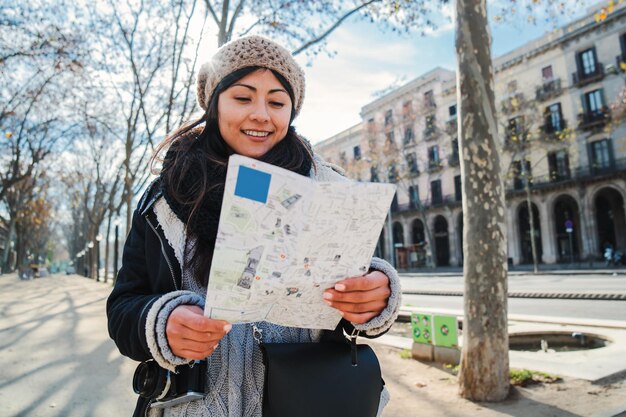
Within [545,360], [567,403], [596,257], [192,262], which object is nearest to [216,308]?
[192,262]

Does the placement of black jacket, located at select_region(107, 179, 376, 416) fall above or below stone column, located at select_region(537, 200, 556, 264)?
below

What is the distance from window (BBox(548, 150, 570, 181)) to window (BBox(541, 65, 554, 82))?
4884 mm

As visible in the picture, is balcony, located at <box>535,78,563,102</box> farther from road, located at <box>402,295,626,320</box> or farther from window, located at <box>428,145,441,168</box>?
road, located at <box>402,295,626,320</box>

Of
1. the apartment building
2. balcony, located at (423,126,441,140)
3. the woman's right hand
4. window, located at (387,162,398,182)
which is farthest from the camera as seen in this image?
balcony, located at (423,126,441,140)

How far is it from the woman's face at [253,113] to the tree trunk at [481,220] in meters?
3.36

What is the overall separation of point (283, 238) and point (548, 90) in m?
31.9

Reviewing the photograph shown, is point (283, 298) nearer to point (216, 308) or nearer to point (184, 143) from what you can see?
point (216, 308)

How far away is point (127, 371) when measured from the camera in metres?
5.51

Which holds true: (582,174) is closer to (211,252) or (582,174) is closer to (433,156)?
(433,156)

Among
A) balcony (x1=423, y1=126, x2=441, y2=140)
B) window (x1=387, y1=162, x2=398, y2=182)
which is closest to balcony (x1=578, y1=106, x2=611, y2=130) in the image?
balcony (x1=423, y1=126, x2=441, y2=140)

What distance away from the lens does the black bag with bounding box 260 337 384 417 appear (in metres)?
1.23

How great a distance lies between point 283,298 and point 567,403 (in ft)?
13.4

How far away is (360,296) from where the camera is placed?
1196mm

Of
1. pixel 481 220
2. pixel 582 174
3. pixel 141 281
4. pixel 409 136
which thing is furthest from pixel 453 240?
pixel 141 281
